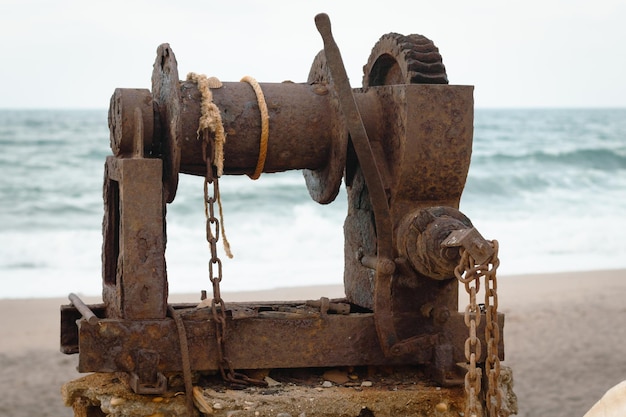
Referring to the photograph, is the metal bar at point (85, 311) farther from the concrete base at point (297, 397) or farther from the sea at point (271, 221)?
the sea at point (271, 221)

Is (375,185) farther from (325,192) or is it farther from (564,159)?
(564,159)

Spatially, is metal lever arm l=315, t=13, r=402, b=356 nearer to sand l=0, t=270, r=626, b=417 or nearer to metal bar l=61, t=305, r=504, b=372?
metal bar l=61, t=305, r=504, b=372

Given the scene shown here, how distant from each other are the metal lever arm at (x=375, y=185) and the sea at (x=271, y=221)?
7.73 metres

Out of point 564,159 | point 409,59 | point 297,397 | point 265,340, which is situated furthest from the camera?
point 564,159

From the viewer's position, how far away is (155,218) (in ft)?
11.3

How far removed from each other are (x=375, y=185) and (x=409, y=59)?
50 centimetres

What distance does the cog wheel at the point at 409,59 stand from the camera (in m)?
3.67

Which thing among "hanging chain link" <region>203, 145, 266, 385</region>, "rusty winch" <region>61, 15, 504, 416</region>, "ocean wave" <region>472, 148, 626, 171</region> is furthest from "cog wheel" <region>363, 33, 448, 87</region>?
"ocean wave" <region>472, 148, 626, 171</region>

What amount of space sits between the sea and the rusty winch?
7.62 m

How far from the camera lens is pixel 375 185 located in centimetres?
363

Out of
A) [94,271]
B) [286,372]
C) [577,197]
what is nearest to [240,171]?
[286,372]

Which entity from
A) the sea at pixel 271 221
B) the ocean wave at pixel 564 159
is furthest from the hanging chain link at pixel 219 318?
the ocean wave at pixel 564 159

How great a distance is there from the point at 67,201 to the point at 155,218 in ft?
49.4

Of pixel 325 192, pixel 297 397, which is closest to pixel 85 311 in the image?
pixel 297 397
